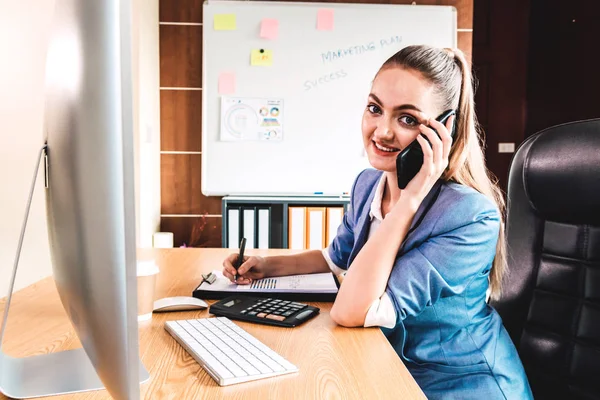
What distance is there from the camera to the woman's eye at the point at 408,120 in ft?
3.27

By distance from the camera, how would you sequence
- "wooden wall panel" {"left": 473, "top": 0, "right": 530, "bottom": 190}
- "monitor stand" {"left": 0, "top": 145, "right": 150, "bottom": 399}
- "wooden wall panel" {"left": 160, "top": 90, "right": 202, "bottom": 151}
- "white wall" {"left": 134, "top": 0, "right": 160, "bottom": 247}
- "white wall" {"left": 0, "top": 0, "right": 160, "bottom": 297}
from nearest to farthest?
"monitor stand" {"left": 0, "top": 145, "right": 150, "bottom": 399}, "white wall" {"left": 0, "top": 0, "right": 160, "bottom": 297}, "white wall" {"left": 134, "top": 0, "right": 160, "bottom": 247}, "wooden wall panel" {"left": 160, "top": 90, "right": 202, "bottom": 151}, "wooden wall panel" {"left": 473, "top": 0, "right": 530, "bottom": 190}

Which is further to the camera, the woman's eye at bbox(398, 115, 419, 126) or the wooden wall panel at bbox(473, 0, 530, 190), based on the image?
the wooden wall panel at bbox(473, 0, 530, 190)

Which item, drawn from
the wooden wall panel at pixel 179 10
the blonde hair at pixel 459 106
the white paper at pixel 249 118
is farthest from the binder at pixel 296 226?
the blonde hair at pixel 459 106

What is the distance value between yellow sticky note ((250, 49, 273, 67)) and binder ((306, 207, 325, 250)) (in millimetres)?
953

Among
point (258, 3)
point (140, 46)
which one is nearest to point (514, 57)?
point (258, 3)

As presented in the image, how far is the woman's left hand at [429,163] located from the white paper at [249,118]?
224 centimetres

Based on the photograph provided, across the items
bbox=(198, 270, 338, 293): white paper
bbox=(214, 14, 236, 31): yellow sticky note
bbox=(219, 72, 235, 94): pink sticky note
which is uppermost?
bbox=(214, 14, 236, 31): yellow sticky note

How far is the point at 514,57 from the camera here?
4.18 m

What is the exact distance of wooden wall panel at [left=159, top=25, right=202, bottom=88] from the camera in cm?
314

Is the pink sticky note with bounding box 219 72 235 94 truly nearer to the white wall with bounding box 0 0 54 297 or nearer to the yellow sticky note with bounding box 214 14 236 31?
the yellow sticky note with bounding box 214 14 236 31

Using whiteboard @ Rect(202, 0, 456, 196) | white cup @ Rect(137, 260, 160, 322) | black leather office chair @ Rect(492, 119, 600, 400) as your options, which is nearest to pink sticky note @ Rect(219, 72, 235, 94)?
whiteboard @ Rect(202, 0, 456, 196)

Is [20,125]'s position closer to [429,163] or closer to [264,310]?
[264,310]

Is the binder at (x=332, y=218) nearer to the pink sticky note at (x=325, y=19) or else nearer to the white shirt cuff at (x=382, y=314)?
the pink sticky note at (x=325, y=19)

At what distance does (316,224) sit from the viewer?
294 cm
